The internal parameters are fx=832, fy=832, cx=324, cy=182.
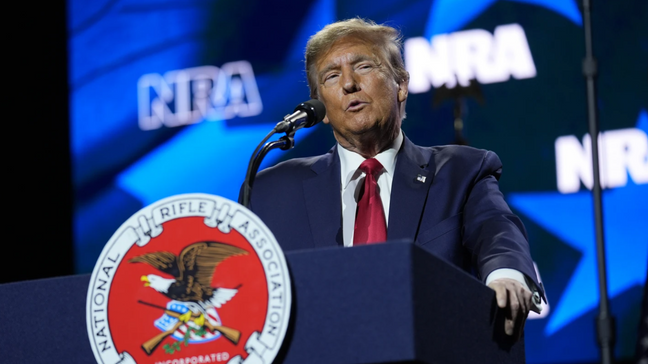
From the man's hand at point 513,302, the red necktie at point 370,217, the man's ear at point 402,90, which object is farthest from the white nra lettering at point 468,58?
the man's hand at point 513,302

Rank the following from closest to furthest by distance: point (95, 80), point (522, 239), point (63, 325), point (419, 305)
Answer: point (419, 305), point (63, 325), point (522, 239), point (95, 80)

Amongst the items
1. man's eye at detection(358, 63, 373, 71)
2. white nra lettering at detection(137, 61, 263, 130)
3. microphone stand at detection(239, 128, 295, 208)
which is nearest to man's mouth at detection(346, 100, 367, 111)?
man's eye at detection(358, 63, 373, 71)

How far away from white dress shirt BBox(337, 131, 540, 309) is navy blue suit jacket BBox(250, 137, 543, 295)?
0.03 meters

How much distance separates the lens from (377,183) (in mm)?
2135

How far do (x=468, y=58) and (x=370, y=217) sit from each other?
2.22 meters

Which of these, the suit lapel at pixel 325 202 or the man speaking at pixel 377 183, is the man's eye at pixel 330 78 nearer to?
the man speaking at pixel 377 183

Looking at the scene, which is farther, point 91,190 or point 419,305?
point 91,190

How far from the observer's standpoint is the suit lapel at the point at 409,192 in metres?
1.96

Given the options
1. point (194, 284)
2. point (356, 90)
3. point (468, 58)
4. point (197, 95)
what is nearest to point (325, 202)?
point (356, 90)

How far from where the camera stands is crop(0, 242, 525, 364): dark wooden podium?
3.89 feet

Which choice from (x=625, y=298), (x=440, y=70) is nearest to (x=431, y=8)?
(x=440, y=70)

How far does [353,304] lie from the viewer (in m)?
1.22

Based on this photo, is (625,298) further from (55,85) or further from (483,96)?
(55,85)

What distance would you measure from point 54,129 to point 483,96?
8.21 ft
